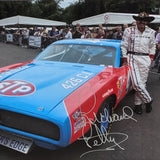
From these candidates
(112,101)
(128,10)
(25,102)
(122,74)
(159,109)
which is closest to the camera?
(25,102)

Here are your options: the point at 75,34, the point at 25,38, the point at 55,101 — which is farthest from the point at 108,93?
the point at 25,38

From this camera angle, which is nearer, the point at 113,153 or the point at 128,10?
the point at 113,153

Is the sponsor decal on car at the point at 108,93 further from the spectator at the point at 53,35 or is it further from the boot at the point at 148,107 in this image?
the spectator at the point at 53,35

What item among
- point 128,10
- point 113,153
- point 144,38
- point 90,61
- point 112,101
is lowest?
point 113,153

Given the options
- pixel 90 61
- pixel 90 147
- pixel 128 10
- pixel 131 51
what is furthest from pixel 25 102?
pixel 128 10

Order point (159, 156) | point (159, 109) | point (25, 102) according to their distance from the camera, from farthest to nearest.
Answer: point (159, 109) → point (159, 156) → point (25, 102)

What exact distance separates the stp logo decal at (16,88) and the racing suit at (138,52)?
2.06 m

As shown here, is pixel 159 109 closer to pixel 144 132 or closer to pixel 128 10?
pixel 144 132

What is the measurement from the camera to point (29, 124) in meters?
2.30

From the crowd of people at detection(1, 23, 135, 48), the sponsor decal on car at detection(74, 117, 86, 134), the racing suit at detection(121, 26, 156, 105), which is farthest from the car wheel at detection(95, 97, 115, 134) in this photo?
the crowd of people at detection(1, 23, 135, 48)

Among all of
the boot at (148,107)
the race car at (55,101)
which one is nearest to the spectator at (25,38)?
the race car at (55,101)

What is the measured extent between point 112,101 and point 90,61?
87 centimetres

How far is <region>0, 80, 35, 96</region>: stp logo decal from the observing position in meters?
2.46

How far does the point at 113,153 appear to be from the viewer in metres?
2.82
